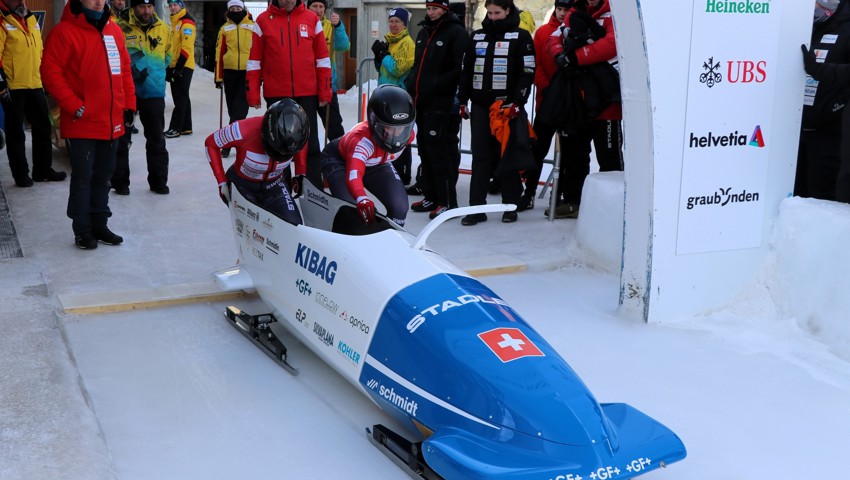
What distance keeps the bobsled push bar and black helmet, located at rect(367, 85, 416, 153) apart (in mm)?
1121

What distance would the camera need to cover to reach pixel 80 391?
3334mm

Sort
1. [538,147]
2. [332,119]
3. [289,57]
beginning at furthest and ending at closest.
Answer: [332,119] < [538,147] < [289,57]

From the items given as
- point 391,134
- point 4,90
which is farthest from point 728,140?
point 4,90

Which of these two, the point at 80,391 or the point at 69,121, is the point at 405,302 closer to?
the point at 80,391

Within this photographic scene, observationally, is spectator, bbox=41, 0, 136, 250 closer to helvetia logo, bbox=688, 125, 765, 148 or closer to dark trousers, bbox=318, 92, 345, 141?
dark trousers, bbox=318, 92, 345, 141

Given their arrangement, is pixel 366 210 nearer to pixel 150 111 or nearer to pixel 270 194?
pixel 270 194

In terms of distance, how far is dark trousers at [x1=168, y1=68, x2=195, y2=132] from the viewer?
9227mm

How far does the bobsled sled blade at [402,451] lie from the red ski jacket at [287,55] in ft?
13.0

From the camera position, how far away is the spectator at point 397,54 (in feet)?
24.4

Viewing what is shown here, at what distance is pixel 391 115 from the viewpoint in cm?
436

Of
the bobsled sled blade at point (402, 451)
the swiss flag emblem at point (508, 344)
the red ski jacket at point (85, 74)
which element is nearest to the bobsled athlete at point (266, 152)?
the red ski jacket at point (85, 74)

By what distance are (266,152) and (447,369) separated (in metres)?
1.98

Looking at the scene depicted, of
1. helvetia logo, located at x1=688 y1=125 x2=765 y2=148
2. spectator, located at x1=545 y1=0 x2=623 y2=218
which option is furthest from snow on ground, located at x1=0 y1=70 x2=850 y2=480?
spectator, located at x1=545 y1=0 x2=623 y2=218

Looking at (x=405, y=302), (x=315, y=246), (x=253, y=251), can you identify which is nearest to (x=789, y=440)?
(x=405, y=302)
